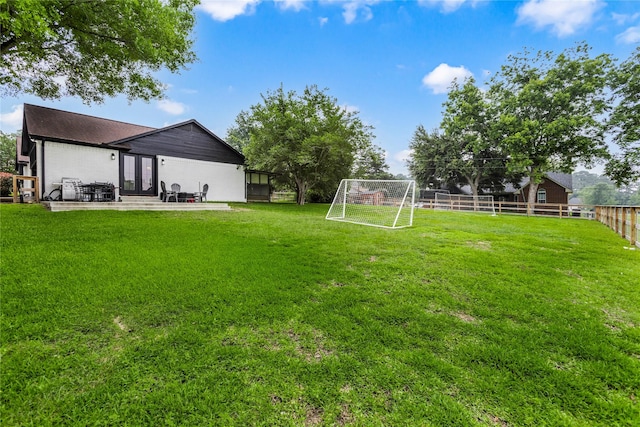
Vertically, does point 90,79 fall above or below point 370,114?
below

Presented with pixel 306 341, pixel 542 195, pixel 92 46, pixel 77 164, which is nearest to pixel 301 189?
pixel 77 164

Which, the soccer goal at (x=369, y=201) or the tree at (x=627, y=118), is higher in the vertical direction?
the tree at (x=627, y=118)

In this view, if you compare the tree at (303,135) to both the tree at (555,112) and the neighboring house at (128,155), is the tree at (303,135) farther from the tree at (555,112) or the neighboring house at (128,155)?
the tree at (555,112)

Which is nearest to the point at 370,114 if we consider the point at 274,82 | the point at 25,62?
the point at 274,82

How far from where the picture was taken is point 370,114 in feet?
60.1

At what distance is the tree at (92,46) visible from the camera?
262 inches

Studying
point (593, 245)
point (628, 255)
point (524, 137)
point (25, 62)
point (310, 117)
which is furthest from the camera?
point (524, 137)

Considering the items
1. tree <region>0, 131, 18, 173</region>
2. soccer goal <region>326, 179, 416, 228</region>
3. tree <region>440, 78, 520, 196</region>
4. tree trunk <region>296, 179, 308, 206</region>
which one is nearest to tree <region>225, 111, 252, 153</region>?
tree trunk <region>296, 179, 308, 206</region>

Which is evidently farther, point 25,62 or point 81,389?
point 25,62

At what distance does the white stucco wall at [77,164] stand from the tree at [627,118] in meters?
29.3

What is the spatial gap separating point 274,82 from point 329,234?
12.5 meters

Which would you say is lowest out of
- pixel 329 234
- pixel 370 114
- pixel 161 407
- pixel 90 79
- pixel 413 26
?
pixel 161 407

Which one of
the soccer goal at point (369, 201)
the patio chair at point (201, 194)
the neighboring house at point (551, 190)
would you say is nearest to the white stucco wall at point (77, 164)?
the patio chair at point (201, 194)

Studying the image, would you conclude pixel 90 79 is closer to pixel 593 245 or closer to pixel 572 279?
pixel 572 279
